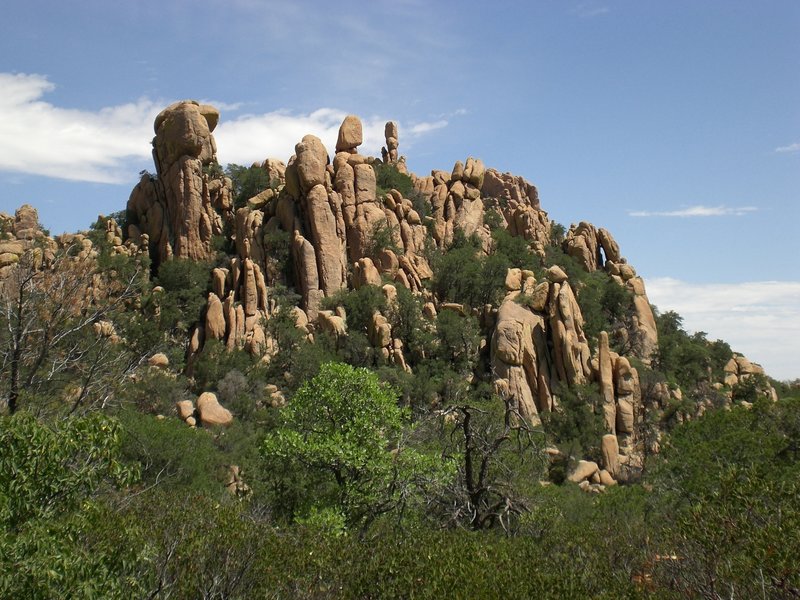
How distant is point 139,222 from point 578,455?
3812 cm

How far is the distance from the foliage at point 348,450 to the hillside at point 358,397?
0.20ft

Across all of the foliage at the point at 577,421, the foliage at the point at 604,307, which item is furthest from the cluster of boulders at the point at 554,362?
the foliage at the point at 604,307

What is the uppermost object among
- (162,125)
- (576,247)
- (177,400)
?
(162,125)

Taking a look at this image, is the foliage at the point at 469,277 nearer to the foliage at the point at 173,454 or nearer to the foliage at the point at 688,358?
the foliage at the point at 688,358

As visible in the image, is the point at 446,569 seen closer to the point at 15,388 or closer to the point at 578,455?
the point at 15,388

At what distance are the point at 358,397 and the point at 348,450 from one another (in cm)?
149

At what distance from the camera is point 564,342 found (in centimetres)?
4300

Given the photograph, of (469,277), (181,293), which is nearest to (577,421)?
(469,277)

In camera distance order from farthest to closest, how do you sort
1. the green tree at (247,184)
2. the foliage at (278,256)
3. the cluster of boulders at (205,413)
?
the green tree at (247,184)
the foliage at (278,256)
the cluster of boulders at (205,413)

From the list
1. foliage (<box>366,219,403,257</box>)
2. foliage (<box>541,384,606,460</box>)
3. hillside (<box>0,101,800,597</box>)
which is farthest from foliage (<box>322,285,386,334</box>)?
foliage (<box>541,384,606,460</box>)

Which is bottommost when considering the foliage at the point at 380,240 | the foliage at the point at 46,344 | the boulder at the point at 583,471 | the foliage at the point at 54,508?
the boulder at the point at 583,471

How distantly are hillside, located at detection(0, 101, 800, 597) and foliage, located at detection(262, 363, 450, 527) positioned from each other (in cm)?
6

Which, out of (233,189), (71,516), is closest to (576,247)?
(233,189)

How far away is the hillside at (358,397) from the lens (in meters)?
10.3
